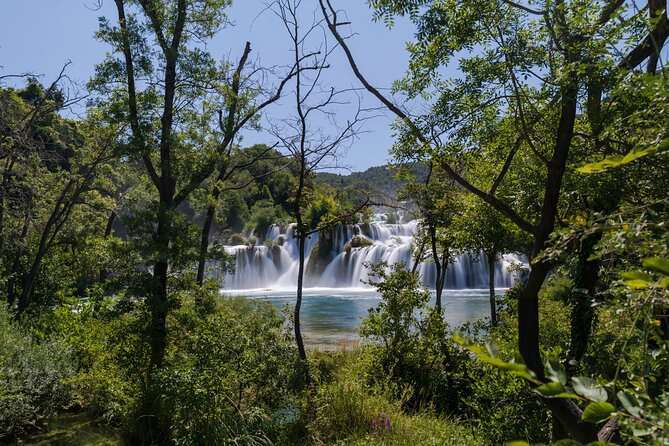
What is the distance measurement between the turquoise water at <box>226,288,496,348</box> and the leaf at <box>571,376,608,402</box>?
28.0 ft

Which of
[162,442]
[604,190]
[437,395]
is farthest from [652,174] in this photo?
[162,442]

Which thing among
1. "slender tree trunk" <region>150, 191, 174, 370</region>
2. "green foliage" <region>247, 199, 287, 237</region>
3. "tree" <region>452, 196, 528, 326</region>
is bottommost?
"slender tree trunk" <region>150, 191, 174, 370</region>

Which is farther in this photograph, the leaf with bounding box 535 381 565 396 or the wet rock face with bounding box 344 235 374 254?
the wet rock face with bounding box 344 235 374 254

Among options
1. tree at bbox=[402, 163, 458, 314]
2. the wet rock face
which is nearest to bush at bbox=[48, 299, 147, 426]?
tree at bbox=[402, 163, 458, 314]

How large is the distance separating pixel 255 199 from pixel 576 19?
48089mm

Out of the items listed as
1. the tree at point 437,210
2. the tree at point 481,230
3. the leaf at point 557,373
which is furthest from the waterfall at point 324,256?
the leaf at point 557,373

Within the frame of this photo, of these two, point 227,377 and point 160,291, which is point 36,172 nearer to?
point 160,291

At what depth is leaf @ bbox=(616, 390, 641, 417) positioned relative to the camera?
2.77ft

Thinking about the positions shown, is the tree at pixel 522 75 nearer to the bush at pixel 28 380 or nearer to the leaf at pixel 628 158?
the leaf at pixel 628 158

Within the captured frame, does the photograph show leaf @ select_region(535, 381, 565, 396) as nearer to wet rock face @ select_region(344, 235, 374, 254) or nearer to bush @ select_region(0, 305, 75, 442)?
bush @ select_region(0, 305, 75, 442)

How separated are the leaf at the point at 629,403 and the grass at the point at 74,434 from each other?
21.4ft

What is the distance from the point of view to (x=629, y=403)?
34.3 inches

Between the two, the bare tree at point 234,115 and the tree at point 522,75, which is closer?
the tree at point 522,75

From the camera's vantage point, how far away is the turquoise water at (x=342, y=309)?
14.2m
